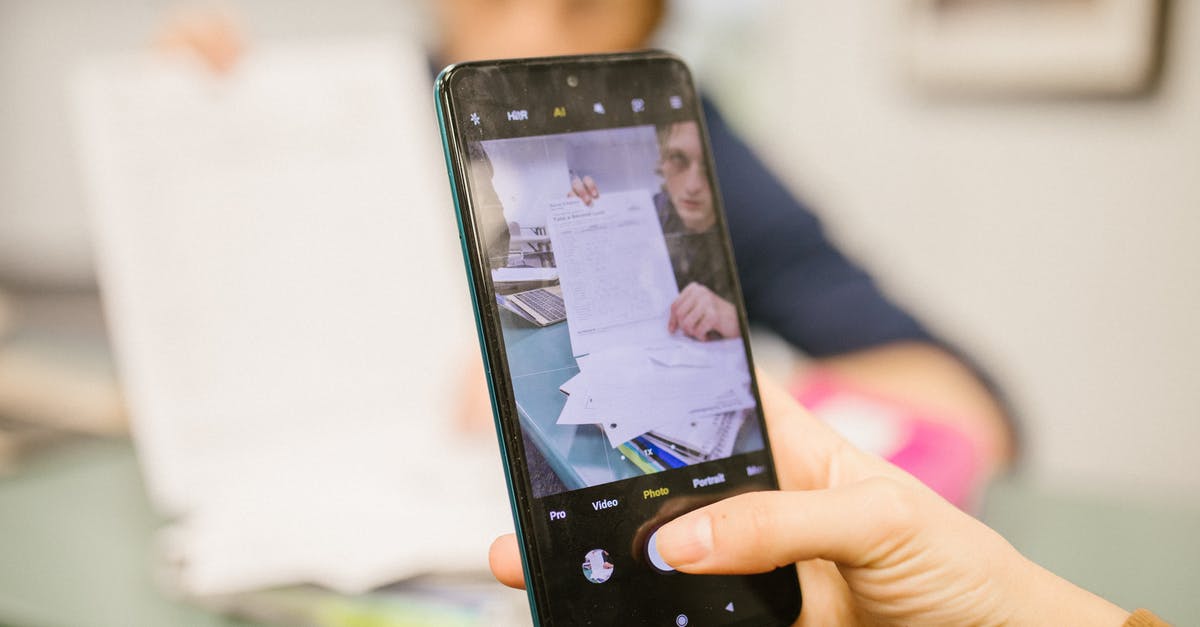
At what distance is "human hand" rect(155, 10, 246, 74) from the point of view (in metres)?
0.72

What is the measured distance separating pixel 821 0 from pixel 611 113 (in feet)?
3.43

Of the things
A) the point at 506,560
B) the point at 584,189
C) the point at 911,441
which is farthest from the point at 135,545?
the point at 911,441

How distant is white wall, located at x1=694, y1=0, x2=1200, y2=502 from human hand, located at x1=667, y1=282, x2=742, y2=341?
95 centimetres

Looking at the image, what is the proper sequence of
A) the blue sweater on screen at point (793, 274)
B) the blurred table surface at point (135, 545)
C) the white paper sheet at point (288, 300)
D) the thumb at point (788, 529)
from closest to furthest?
the thumb at point (788, 529) → the blurred table surface at point (135, 545) → the white paper sheet at point (288, 300) → the blue sweater on screen at point (793, 274)

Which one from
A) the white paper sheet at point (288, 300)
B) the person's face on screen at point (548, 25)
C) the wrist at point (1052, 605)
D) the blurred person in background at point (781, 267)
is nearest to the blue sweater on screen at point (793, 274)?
the blurred person in background at point (781, 267)

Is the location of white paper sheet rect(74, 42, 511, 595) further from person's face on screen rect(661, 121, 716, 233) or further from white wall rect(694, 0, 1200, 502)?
white wall rect(694, 0, 1200, 502)

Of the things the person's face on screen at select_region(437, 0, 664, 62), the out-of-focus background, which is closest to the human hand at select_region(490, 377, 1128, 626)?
the out-of-focus background

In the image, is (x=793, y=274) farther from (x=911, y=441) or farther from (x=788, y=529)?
(x=788, y=529)

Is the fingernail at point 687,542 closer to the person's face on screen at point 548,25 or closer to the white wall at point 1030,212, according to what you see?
the person's face on screen at point 548,25

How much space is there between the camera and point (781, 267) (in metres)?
1.10

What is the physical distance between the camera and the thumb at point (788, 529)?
36cm

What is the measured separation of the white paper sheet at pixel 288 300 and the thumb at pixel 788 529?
23cm

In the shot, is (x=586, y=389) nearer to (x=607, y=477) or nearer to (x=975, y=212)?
(x=607, y=477)

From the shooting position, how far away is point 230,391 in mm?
702
